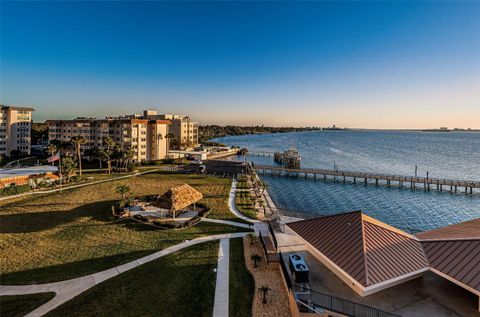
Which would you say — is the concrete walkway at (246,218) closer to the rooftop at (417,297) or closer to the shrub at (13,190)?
the rooftop at (417,297)

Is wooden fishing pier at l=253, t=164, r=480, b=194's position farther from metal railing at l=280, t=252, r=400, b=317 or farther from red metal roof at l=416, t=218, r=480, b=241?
metal railing at l=280, t=252, r=400, b=317

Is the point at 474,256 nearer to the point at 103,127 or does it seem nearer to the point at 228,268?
the point at 228,268

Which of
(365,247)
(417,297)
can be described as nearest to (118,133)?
(365,247)

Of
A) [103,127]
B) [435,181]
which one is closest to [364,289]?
[435,181]

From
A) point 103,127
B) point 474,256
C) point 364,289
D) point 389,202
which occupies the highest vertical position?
point 103,127

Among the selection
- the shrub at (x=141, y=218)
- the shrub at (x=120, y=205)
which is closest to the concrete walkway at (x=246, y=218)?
the shrub at (x=141, y=218)

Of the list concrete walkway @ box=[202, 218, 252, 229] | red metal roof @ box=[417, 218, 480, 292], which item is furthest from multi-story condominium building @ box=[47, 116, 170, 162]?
red metal roof @ box=[417, 218, 480, 292]

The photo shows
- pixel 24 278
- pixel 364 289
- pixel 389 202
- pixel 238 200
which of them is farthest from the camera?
pixel 389 202
